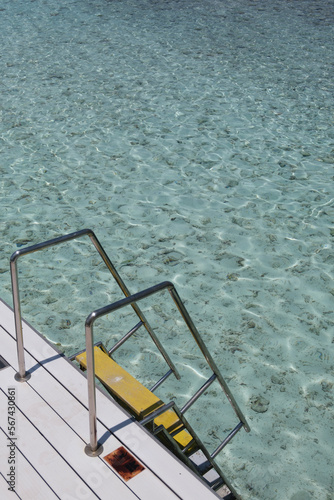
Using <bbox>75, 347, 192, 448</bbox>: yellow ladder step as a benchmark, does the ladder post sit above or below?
above

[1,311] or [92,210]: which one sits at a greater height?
[1,311]

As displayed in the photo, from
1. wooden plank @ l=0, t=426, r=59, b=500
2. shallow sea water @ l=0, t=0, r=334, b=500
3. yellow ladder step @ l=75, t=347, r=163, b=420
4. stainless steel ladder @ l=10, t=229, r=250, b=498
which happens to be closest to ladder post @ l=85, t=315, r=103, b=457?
stainless steel ladder @ l=10, t=229, r=250, b=498

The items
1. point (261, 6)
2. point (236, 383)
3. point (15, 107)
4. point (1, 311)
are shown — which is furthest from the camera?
point (261, 6)

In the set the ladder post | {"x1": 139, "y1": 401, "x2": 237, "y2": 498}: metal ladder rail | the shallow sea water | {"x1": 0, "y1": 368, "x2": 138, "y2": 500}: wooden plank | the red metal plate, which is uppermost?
the ladder post

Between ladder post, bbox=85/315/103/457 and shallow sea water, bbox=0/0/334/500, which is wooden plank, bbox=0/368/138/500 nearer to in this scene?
ladder post, bbox=85/315/103/457

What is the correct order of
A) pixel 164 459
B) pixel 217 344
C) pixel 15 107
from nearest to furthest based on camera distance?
1. pixel 164 459
2. pixel 217 344
3. pixel 15 107

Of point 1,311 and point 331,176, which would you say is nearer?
point 1,311

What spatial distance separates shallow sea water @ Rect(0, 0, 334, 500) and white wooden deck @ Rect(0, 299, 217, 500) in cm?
110

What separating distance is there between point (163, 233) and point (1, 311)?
248cm

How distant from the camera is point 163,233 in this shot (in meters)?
5.41

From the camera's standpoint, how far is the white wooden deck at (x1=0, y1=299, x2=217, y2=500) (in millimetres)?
2111

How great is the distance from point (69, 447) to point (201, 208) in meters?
3.82

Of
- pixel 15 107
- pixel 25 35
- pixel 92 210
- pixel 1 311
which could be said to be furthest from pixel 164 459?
pixel 25 35

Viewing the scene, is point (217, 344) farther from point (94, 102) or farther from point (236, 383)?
point (94, 102)
